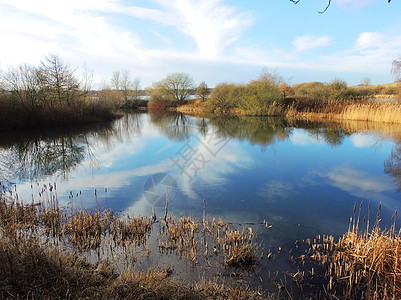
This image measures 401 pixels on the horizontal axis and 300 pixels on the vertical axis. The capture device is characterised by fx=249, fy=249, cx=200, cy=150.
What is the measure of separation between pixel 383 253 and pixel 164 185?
4.88 meters

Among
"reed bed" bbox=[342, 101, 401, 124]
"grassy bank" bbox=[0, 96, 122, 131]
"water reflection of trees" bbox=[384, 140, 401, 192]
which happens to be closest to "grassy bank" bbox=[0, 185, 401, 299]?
A: "water reflection of trees" bbox=[384, 140, 401, 192]

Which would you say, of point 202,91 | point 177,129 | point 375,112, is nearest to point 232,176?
point 177,129

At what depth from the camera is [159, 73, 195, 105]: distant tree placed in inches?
1708

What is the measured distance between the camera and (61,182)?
6988 millimetres

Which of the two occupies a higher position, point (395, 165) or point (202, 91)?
point (202, 91)

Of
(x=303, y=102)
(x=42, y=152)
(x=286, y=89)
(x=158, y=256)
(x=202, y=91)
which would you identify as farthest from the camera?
(x=202, y=91)

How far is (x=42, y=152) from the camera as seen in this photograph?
11125 mm

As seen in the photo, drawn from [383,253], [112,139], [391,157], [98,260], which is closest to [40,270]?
[98,260]

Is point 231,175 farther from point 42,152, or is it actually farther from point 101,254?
point 42,152

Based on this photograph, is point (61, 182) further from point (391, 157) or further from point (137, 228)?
point (391, 157)

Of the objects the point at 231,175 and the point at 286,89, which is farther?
the point at 286,89

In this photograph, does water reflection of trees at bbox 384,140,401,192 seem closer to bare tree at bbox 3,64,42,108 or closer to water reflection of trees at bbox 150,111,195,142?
water reflection of trees at bbox 150,111,195,142

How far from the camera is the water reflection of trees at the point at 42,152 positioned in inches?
319

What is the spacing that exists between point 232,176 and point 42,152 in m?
8.87
